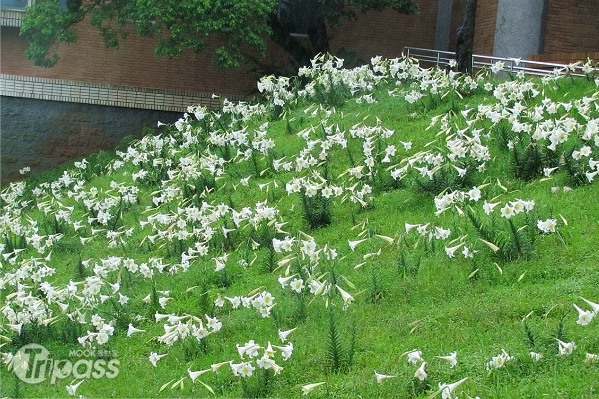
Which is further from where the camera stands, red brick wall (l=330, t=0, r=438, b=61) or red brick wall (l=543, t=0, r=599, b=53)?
red brick wall (l=330, t=0, r=438, b=61)

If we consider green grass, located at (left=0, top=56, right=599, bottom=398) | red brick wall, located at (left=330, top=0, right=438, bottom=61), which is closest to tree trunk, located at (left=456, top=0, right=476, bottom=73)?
green grass, located at (left=0, top=56, right=599, bottom=398)

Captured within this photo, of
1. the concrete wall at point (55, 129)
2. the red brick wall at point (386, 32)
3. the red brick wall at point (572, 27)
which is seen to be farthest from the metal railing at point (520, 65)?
the concrete wall at point (55, 129)

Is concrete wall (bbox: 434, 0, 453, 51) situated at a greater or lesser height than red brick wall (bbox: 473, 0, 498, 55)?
lesser

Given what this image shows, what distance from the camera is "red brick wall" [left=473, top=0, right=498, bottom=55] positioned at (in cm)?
1938

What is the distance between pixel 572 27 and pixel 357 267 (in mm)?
14366

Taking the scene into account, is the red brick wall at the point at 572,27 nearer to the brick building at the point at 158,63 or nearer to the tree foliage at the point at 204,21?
the brick building at the point at 158,63

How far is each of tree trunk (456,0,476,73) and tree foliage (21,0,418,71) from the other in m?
5.43

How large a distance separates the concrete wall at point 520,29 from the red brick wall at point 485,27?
0.37m

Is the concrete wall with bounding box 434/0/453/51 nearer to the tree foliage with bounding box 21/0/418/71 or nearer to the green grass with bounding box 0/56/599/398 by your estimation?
the tree foliage with bounding box 21/0/418/71

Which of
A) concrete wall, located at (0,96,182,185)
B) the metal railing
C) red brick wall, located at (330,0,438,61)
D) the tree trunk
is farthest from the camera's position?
red brick wall, located at (330,0,438,61)

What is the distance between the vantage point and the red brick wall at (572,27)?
18906 millimetres

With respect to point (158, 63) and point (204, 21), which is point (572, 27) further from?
point (158, 63)

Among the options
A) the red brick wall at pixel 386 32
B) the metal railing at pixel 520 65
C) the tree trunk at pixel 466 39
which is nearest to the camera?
the metal railing at pixel 520 65

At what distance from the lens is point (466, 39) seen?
13.2 m
